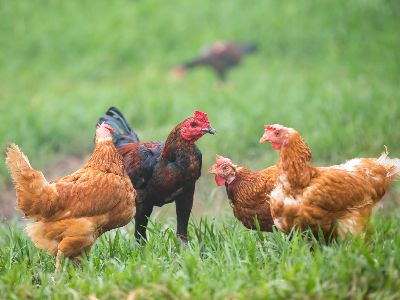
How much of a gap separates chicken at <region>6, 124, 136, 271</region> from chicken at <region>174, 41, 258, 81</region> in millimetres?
7489

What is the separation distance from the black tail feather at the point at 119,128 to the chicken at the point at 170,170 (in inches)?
12.5

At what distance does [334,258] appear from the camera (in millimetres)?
4262

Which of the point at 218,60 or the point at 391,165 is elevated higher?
the point at 218,60

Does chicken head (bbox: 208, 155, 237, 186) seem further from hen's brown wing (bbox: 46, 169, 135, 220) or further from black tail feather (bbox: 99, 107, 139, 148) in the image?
black tail feather (bbox: 99, 107, 139, 148)

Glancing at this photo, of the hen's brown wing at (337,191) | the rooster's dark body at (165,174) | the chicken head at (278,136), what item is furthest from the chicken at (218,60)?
the hen's brown wing at (337,191)

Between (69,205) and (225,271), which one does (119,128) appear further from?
(225,271)

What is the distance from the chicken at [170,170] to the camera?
5305 millimetres

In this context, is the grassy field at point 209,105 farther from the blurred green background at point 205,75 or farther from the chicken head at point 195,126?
the chicken head at point 195,126

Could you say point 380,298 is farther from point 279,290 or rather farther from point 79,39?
point 79,39

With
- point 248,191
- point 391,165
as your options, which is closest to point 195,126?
point 248,191

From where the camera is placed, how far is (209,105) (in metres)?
10.7

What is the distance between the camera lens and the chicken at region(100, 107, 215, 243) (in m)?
5.30

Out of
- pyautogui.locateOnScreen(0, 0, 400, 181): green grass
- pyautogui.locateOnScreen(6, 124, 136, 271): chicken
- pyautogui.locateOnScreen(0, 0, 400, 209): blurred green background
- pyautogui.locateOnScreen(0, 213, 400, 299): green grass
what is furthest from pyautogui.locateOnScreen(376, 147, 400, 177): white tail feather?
pyautogui.locateOnScreen(0, 0, 400, 181): green grass

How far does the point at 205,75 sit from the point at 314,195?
8394mm
